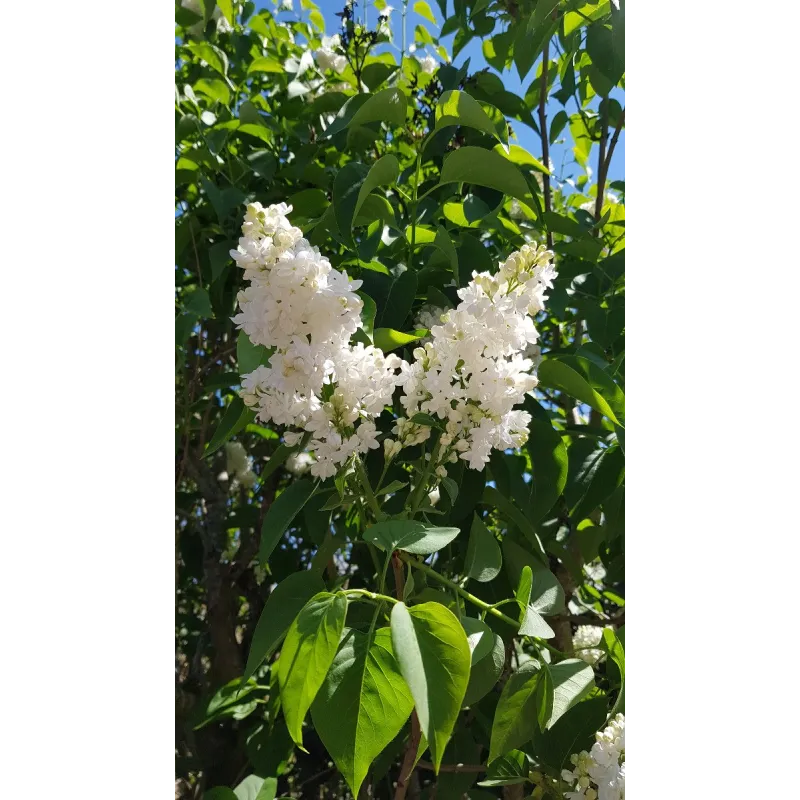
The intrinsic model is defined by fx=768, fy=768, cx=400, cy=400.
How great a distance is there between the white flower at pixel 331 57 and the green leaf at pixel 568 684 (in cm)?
74

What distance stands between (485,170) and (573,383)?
0.20m

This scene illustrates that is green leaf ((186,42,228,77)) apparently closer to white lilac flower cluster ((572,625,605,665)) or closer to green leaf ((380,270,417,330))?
green leaf ((380,270,417,330))

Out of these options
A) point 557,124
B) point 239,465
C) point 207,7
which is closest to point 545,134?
point 557,124

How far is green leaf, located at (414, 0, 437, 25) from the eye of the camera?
2.84 feet

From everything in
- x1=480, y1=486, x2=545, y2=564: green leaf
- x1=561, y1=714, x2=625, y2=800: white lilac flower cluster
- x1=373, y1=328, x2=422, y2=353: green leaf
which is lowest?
x1=561, y1=714, x2=625, y2=800: white lilac flower cluster

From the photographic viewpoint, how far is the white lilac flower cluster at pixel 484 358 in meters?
0.46

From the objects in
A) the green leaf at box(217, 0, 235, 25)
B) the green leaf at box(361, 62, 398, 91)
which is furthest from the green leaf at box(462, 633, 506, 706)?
the green leaf at box(217, 0, 235, 25)

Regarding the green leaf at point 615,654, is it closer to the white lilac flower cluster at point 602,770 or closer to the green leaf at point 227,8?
the white lilac flower cluster at point 602,770

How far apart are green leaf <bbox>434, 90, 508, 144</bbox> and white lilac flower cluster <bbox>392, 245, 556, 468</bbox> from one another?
213 mm
